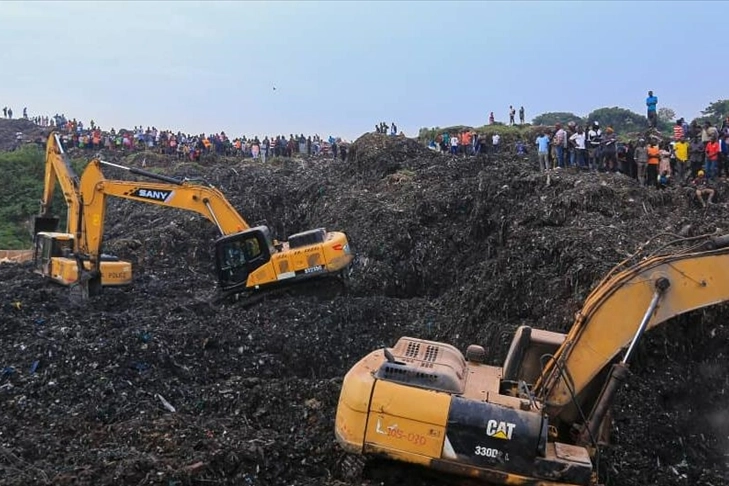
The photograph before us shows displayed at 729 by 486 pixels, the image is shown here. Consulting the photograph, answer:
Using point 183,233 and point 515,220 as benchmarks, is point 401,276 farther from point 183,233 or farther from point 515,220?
point 183,233

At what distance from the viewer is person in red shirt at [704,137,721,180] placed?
14.0 metres

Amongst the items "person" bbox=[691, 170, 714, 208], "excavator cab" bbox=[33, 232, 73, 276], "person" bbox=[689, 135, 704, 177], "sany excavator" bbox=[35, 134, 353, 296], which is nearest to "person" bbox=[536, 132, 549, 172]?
"person" bbox=[689, 135, 704, 177]

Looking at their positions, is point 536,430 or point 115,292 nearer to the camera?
point 536,430

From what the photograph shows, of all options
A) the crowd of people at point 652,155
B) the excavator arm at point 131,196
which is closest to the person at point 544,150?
the crowd of people at point 652,155

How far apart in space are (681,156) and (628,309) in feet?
34.9

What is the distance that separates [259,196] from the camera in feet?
69.6

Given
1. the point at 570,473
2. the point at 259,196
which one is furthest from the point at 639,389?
the point at 259,196

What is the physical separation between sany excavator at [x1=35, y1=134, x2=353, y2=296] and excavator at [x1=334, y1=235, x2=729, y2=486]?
23.1 feet

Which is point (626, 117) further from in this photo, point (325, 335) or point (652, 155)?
point (325, 335)

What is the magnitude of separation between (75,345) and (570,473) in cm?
710

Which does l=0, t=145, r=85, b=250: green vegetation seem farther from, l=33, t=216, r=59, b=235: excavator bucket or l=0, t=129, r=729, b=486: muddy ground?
l=33, t=216, r=59, b=235: excavator bucket

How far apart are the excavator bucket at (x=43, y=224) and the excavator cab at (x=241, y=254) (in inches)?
170

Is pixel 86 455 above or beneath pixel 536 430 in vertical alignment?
beneath

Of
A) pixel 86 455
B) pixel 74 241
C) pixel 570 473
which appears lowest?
pixel 86 455
